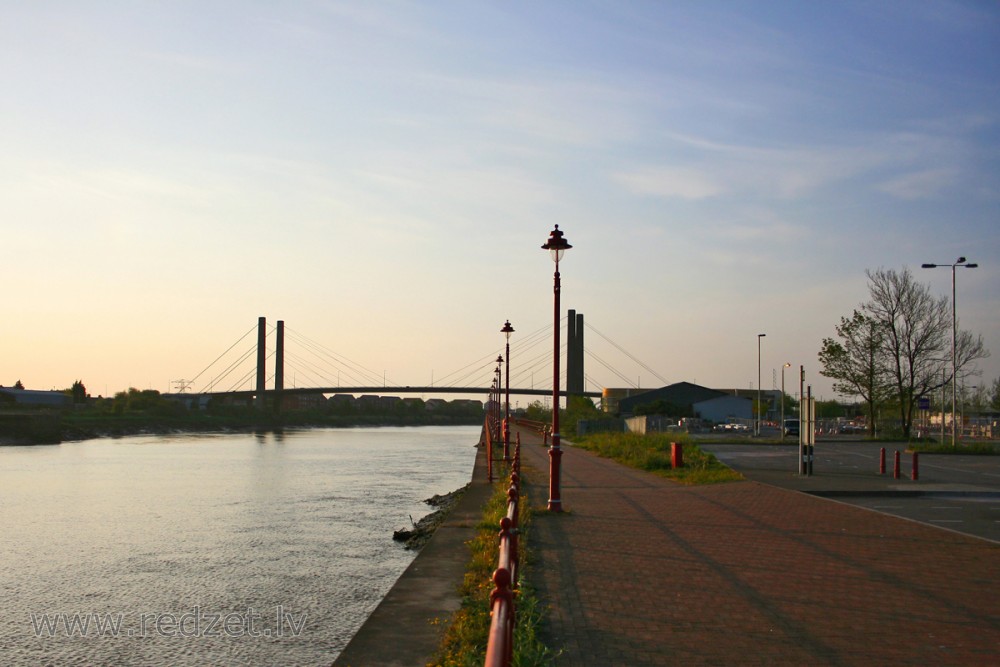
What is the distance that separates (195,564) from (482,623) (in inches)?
412

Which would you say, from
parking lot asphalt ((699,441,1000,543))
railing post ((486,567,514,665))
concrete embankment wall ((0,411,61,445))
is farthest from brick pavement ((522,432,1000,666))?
concrete embankment wall ((0,411,61,445))

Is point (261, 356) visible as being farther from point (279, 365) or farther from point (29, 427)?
point (29, 427)

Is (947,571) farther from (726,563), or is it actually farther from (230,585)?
(230,585)

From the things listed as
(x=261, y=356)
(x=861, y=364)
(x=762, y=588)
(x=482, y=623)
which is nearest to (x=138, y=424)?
(x=261, y=356)

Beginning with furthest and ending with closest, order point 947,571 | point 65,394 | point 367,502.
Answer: point 65,394 < point 367,502 < point 947,571

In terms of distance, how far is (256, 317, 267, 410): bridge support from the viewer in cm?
10912

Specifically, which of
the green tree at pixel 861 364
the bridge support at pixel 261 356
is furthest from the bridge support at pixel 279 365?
the green tree at pixel 861 364

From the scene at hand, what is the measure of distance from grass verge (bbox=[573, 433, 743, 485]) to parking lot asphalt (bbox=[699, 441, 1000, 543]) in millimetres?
937

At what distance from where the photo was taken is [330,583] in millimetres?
14242

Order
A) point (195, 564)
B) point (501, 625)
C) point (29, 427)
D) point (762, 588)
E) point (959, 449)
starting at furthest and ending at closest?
point (29, 427) < point (959, 449) < point (195, 564) < point (762, 588) < point (501, 625)

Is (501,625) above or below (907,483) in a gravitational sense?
above

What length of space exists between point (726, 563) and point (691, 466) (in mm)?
15023

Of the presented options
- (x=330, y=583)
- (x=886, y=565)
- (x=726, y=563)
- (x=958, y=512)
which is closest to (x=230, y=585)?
(x=330, y=583)

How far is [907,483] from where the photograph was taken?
2128cm
